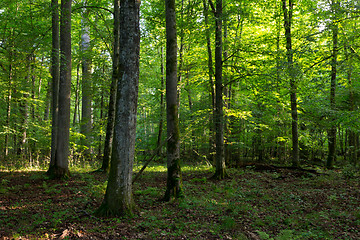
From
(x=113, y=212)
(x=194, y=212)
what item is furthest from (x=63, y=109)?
(x=194, y=212)

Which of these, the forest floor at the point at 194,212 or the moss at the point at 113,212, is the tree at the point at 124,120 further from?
the forest floor at the point at 194,212

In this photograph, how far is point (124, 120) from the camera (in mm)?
4801

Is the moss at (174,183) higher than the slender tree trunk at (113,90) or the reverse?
the reverse

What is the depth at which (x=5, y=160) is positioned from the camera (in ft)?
38.6

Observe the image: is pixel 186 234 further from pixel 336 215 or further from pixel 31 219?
pixel 336 215

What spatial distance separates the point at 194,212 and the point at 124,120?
2.84 m

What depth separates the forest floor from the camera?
13.9ft

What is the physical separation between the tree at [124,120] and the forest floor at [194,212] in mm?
408

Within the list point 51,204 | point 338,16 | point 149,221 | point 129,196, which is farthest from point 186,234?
point 338,16

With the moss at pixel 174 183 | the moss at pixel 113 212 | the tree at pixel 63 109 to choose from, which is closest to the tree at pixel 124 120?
the moss at pixel 113 212

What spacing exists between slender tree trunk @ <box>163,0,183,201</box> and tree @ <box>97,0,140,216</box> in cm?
161

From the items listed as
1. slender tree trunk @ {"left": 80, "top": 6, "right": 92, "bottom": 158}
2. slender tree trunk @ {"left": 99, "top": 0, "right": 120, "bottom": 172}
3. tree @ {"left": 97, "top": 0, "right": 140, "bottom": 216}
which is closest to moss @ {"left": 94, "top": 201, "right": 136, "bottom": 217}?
tree @ {"left": 97, "top": 0, "right": 140, "bottom": 216}

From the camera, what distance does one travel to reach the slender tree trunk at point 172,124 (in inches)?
248

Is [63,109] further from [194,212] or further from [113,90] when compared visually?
[194,212]
